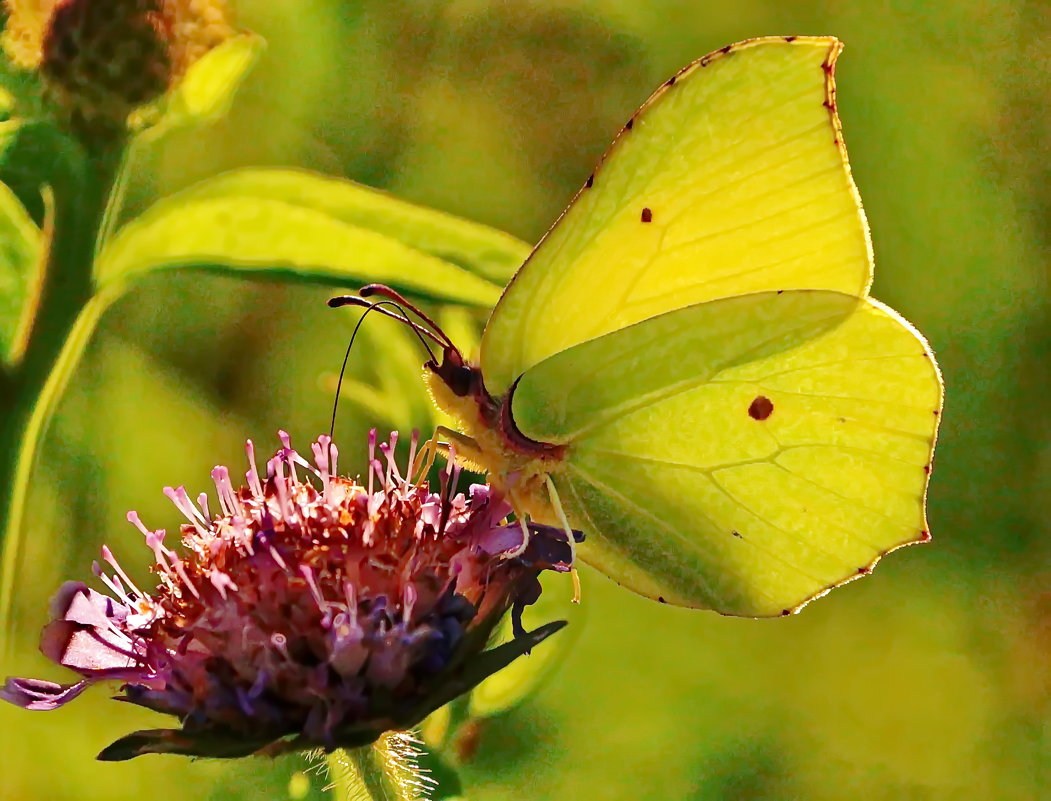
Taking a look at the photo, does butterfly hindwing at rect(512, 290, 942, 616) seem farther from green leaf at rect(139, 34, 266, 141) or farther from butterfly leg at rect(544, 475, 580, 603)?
green leaf at rect(139, 34, 266, 141)

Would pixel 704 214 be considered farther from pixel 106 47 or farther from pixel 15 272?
pixel 106 47

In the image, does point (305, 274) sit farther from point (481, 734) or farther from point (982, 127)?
point (982, 127)

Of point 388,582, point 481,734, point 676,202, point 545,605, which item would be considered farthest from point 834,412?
point 481,734

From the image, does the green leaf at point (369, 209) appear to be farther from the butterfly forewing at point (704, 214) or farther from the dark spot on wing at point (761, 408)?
the dark spot on wing at point (761, 408)

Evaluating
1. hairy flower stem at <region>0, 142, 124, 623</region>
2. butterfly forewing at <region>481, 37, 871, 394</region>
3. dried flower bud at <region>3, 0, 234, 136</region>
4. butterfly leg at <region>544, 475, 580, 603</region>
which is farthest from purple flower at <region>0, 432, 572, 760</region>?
dried flower bud at <region>3, 0, 234, 136</region>

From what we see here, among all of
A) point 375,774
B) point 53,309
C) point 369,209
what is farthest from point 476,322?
point 375,774

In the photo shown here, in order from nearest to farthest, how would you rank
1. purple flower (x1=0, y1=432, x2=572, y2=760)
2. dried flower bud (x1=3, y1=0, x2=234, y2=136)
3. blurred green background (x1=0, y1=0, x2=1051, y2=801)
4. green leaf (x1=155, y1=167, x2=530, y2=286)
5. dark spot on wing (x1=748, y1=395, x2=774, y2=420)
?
purple flower (x1=0, y1=432, x2=572, y2=760)
green leaf (x1=155, y1=167, x2=530, y2=286)
dark spot on wing (x1=748, y1=395, x2=774, y2=420)
dried flower bud (x1=3, y1=0, x2=234, y2=136)
blurred green background (x1=0, y1=0, x2=1051, y2=801)
